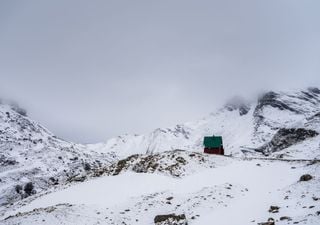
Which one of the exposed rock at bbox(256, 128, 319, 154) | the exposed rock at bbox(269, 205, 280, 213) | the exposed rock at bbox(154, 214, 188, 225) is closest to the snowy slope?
the exposed rock at bbox(269, 205, 280, 213)

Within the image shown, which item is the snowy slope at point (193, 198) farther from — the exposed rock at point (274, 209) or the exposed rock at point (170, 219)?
the exposed rock at point (170, 219)

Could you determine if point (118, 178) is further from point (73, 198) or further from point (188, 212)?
point (188, 212)

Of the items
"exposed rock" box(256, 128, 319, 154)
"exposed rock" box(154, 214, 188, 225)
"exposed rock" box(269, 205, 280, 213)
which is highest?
"exposed rock" box(256, 128, 319, 154)

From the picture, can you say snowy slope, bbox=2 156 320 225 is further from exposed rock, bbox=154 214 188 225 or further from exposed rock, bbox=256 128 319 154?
exposed rock, bbox=256 128 319 154

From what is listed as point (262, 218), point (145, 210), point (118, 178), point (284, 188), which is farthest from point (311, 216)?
point (118, 178)

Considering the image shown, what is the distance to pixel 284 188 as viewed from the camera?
31.0 meters

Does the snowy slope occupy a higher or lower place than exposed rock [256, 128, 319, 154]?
lower

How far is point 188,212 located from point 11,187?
→ 192 m

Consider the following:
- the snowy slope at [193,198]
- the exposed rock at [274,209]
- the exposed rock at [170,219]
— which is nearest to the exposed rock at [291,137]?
the snowy slope at [193,198]

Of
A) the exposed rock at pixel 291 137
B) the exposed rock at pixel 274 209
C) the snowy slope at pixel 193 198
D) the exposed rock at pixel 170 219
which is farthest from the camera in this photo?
the exposed rock at pixel 291 137

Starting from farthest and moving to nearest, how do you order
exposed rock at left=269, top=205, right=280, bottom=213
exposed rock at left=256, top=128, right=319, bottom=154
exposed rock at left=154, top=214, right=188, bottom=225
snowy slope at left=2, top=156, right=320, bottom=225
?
exposed rock at left=256, top=128, right=319, bottom=154 < snowy slope at left=2, top=156, right=320, bottom=225 < exposed rock at left=154, top=214, right=188, bottom=225 < exposed rock at left=269, top=205, right=280, bottom=213

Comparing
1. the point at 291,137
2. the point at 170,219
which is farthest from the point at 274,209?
the point at 291,137

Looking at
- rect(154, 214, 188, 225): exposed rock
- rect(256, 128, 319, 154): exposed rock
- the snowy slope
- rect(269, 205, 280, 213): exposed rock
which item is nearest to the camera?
rect(269, 205, 280, 213): exposed rock

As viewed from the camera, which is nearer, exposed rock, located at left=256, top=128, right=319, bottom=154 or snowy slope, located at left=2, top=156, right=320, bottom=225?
snowy slope, located at left=2, top=156, right=320, bottom=225
